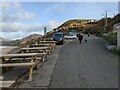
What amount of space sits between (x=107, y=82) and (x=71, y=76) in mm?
2299

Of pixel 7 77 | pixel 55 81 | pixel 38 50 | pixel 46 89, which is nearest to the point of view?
pixel 46 89

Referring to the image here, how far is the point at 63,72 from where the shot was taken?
15.4m

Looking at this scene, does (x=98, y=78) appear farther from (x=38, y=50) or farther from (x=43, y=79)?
(x=38, y=50)

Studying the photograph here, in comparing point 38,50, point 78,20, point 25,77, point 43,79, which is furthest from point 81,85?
point 78,20

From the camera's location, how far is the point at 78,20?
7156 inches

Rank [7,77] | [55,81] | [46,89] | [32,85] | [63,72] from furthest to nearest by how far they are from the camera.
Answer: [63,72] → [7,77] → [55,81] → [32,85] → [46,89]

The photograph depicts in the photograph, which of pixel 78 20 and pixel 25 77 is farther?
pixel 78 20

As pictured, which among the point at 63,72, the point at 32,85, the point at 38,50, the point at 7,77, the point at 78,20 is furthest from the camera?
the point at 78,20

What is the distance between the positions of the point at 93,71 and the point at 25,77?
375 cm

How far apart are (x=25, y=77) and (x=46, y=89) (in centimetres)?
307

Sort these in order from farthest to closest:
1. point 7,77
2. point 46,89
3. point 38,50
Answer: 1. point 38,50
2. point 7,77
3. point 46,89

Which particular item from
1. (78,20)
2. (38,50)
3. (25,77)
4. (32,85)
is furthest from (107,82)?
(78,20)

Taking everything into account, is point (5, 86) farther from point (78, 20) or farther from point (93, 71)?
point (78, 20)

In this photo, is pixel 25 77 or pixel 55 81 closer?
pixel 55 81
